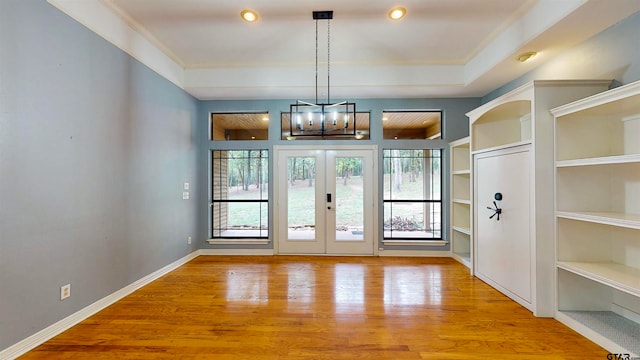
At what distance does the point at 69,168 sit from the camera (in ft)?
8.09

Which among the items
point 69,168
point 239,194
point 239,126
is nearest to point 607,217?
point 69,168

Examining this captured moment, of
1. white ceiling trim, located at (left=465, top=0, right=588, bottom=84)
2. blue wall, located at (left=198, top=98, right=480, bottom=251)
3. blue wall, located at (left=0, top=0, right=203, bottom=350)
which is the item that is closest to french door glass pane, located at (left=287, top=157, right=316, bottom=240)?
blue wall, located at (left=198, top=98, right=480, bottom=251)

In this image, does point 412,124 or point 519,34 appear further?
point 412,124

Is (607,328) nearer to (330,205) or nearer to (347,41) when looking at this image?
(330,205)

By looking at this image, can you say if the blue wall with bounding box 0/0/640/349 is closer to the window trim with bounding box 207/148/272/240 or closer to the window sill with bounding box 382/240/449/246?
the window trim with bounding box 207/148/272/240

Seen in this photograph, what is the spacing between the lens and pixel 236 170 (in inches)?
201

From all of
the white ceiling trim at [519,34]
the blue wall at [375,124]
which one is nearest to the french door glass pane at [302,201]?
the blue wall at [375,124]

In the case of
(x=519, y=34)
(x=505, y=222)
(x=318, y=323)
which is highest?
(x=519, y=34)

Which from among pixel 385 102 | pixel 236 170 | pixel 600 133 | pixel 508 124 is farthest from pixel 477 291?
pixel 236 170

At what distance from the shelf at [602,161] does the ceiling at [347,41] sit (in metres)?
1.34

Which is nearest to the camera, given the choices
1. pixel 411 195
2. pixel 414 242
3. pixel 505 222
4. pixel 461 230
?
pixel 505 222

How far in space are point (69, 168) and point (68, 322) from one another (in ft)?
4.74

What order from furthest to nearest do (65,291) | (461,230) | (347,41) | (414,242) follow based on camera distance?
(414,242) < (461,230) < (347,41) < (65,291)

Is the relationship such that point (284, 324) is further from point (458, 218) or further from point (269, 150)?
point (458, 218)
